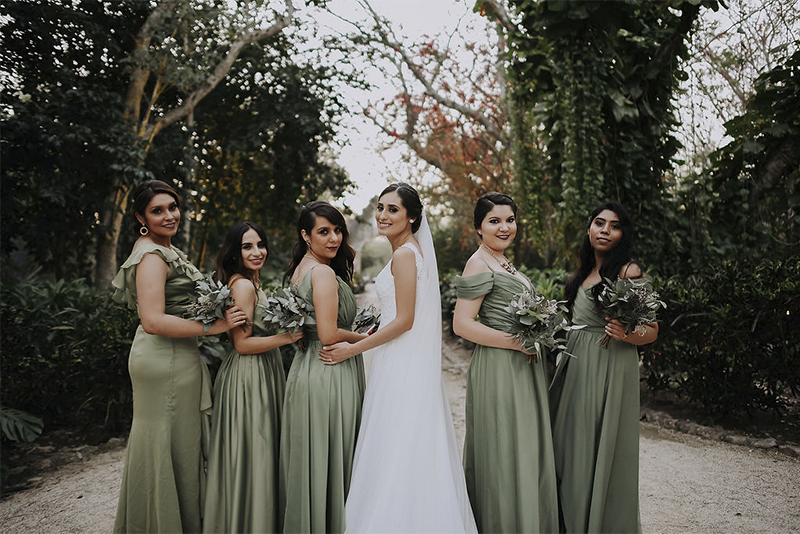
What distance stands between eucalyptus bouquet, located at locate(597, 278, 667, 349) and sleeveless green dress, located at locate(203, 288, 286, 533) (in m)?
2.04

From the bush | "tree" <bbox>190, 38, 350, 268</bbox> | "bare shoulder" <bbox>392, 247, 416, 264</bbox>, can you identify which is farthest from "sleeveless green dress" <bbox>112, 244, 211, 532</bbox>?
"tree" <bbox>190, 38, 350, 268</bbox>

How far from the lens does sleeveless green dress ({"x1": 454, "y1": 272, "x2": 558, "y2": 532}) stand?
9.62 feet

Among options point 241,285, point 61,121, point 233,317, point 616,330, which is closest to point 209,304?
point 233,317

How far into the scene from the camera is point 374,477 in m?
2.92

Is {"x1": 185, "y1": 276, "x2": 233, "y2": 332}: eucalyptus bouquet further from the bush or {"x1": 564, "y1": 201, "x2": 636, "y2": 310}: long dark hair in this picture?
the bush

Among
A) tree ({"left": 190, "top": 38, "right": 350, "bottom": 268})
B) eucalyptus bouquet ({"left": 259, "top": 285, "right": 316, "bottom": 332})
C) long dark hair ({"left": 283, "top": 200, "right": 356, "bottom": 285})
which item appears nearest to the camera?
eucalyptus bouquet ({"left": 259, "top": 285, "right": 316, "bottom": 332})

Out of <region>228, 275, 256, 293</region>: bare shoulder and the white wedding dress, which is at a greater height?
<region>228, 275, 256, 293</region>: bare shoulder

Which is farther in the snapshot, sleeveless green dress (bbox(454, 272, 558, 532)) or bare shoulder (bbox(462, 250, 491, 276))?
bare shoulder (bbox(462, 250, 491, 276))

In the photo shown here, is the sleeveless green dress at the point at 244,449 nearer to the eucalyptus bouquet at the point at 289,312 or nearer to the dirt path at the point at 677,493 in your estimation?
the eucalyptus bouquet at the point at 289,312

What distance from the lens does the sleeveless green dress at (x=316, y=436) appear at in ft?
9.36

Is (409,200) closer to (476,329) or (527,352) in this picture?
(476,329)

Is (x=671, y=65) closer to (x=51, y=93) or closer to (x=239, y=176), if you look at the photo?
(x=51, y=93)

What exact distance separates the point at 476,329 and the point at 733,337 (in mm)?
3891

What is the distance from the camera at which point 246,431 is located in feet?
9.89
